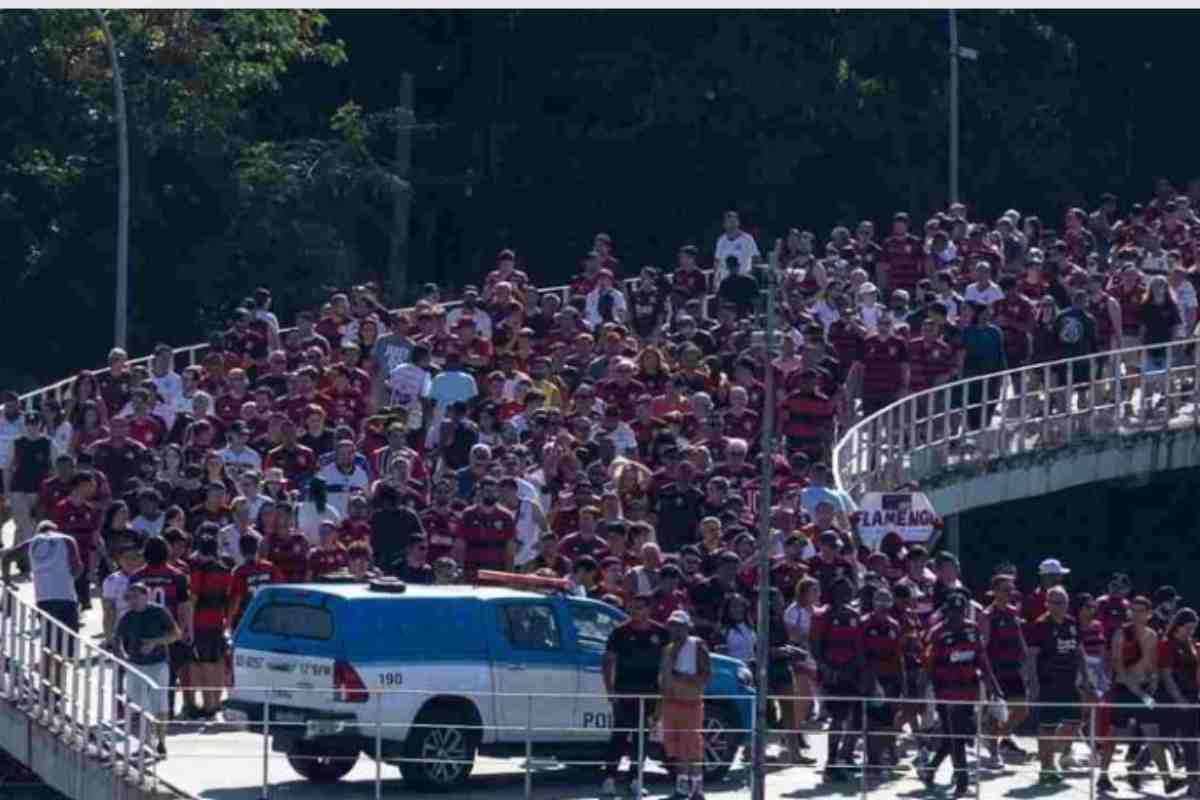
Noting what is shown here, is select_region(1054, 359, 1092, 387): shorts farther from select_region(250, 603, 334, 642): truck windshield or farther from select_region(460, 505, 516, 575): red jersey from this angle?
select_region(250, 603, 334, 642): truck windshield

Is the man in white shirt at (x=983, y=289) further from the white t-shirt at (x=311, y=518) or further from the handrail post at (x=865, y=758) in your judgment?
the handrail post at (x=865, y=758)

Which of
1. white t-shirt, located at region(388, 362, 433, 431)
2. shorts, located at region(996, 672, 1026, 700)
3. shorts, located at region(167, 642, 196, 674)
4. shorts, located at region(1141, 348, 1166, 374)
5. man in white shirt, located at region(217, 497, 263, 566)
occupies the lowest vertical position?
shorts, located at region(996, 672, 1026, 700)

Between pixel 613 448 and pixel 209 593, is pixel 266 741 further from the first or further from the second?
pixel 613 448

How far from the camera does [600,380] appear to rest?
33406 mm

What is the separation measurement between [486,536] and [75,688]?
372 cm

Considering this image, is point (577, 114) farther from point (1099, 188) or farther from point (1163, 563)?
point (1163, 563)

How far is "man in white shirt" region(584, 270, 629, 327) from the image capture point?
124 feet

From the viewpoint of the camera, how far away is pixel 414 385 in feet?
111

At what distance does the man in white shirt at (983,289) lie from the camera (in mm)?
36344

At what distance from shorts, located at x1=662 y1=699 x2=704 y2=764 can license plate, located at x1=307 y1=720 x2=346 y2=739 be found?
220cm

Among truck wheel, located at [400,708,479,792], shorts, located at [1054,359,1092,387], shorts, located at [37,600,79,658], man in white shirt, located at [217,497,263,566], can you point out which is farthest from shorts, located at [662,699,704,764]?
shorts, located at [1054,359,1092,387]

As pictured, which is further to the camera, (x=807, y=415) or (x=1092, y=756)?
(x=807, y=415)

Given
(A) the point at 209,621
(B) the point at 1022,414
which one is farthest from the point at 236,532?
(B) the point at 1022,414

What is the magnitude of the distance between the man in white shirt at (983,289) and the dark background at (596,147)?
Answer: 19.0m
